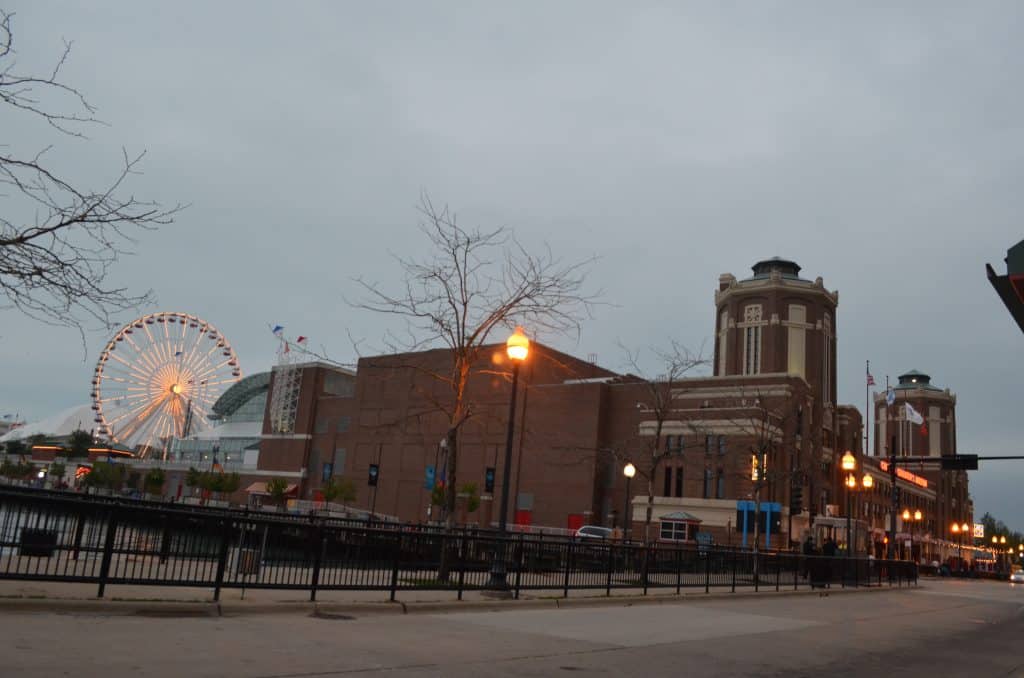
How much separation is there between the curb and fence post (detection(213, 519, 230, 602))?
36 centimetres

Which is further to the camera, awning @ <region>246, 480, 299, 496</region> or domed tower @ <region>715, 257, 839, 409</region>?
awning @ <region>246, 480, 299, 496</region>

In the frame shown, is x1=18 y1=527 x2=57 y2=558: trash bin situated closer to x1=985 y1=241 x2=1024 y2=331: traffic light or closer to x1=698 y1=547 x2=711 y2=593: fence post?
x1=985 y1=241 x2=1024 y2=331: traffic light

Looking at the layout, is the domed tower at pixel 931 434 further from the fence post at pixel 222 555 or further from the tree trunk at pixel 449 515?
the fence post at pixel 222 555

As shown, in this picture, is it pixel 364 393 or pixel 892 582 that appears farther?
pixel 364 393

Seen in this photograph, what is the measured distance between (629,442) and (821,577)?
4164 cm

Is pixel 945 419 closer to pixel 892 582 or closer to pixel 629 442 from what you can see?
pixel 629 442

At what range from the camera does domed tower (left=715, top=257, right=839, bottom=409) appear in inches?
3265

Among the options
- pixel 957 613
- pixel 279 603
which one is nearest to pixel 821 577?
pixel 957 613

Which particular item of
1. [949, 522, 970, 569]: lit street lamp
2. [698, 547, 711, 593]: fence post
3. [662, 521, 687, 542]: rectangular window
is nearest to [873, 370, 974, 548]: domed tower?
[949, 522, 970, 569]: lit street lamp

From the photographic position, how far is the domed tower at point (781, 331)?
8294 cm

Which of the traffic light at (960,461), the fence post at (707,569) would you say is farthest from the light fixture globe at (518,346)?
the traffic light at (960,461)

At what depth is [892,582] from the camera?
1480 inches

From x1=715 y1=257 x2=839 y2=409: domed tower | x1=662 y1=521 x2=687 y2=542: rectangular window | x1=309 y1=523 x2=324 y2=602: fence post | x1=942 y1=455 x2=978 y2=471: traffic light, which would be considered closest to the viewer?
x1=309 y1=523 x2=324 y2=602: fence post

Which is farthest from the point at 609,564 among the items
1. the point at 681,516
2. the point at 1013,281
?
the point at 681,516
